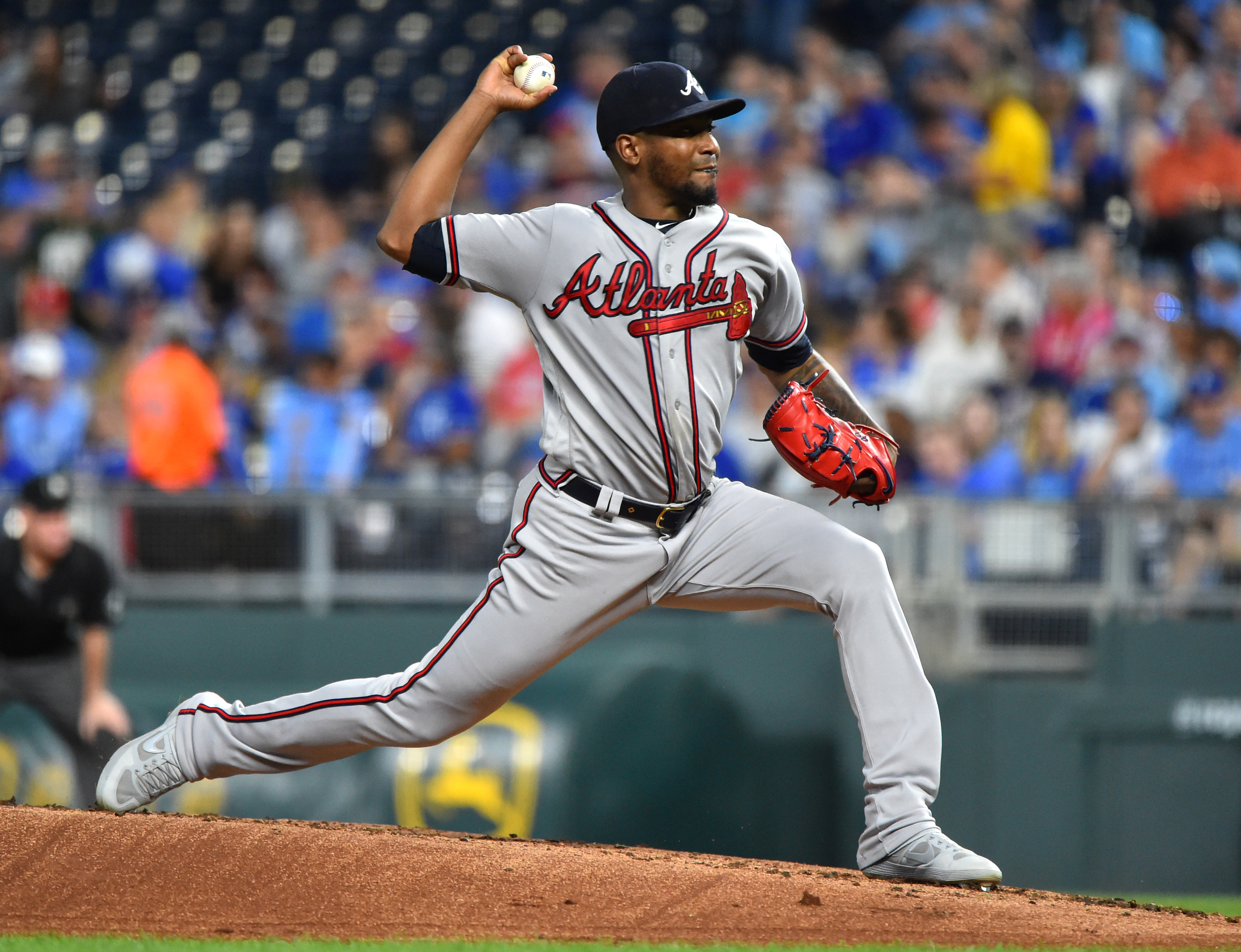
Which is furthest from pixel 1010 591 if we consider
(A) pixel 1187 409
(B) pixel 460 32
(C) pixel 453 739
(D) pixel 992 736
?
(B) pixel 460 32

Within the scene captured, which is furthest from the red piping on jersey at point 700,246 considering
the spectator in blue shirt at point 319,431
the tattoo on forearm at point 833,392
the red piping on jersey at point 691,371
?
the spectator in blue shirt at point 319,431

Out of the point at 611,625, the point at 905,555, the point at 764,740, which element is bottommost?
the point at 764,740

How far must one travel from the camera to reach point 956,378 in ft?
27.4

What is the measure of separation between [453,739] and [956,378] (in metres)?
3.19

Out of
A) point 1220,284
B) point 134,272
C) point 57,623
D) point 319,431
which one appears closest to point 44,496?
point 57,623

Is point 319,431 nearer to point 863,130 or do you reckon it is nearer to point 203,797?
point 203,797

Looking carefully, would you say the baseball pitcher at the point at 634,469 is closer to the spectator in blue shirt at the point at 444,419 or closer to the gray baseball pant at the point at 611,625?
the gray baseball pant at the point at 611,625

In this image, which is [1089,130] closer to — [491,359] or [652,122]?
[491,359]

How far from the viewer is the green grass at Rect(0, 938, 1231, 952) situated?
334 centimetres

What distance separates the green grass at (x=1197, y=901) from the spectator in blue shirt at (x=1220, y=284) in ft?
9.64

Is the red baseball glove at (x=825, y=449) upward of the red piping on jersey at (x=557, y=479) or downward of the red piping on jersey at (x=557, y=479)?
upward

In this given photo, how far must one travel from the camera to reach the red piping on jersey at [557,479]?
3.90 metres

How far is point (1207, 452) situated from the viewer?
7738 mm

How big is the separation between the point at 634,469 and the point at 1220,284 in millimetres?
5967
